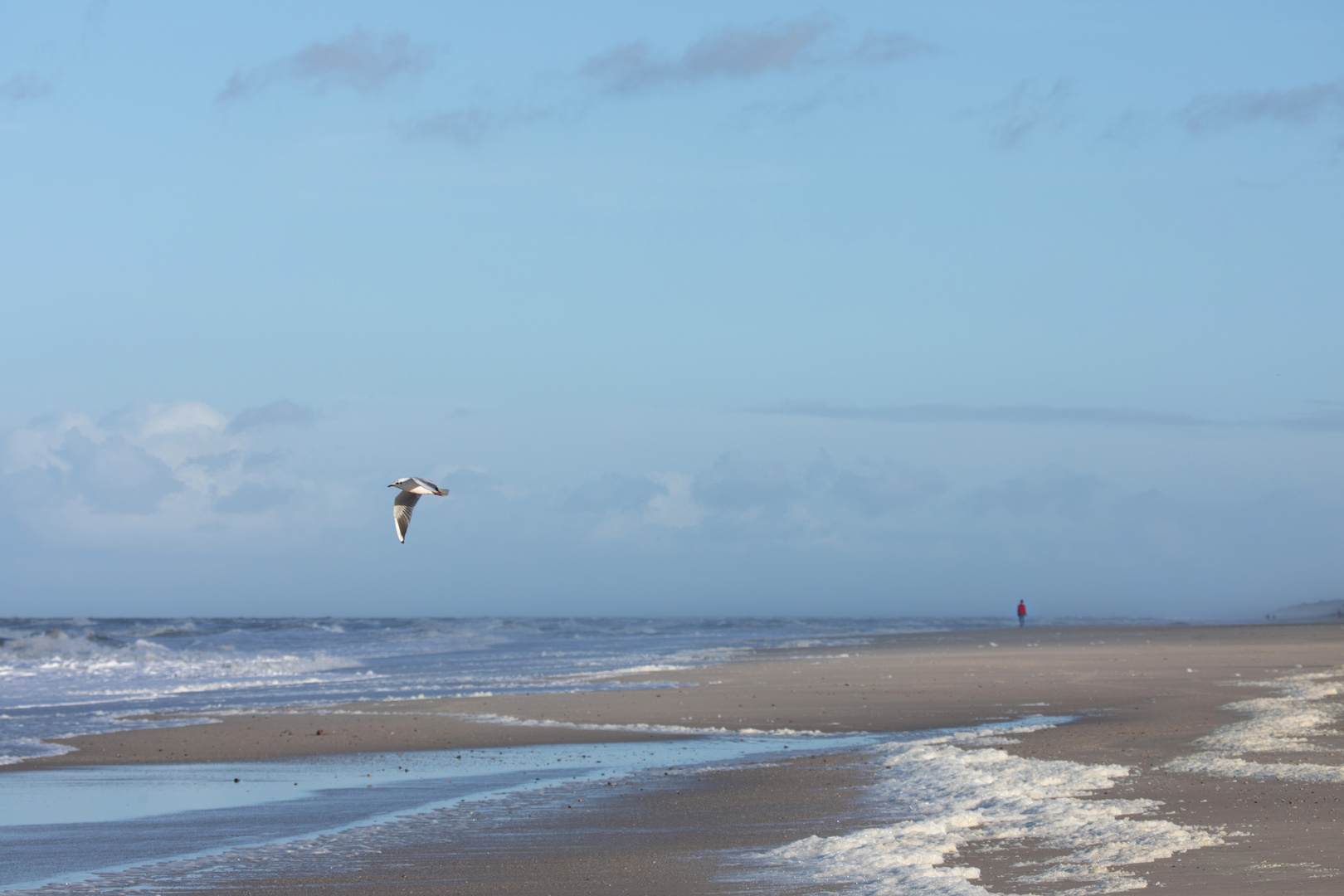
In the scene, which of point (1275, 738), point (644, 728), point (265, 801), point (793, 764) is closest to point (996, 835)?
point (793, 764)

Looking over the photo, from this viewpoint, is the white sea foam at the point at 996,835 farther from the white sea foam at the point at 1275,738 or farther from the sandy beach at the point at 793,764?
the white sea foam at the point at 1275,738

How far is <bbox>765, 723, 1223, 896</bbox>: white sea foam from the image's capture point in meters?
7.81

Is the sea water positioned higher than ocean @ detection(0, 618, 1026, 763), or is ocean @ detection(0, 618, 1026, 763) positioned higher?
the sea water

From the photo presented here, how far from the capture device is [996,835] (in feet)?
29.7

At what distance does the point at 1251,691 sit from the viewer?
19234mm

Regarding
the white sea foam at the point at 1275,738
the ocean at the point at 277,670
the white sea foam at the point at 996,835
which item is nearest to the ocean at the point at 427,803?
the white sea foam at the point at 996,835

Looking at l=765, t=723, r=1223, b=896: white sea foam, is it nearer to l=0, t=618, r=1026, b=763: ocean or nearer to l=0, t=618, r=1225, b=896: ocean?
l=0, t=618, r=1225, b=896: ocean

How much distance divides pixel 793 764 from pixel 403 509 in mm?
5153

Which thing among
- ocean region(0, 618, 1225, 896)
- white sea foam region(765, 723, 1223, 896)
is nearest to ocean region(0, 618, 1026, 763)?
ocean region(0, 618, 1225, 896)

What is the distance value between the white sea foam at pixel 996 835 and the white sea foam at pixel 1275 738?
3.24 ft

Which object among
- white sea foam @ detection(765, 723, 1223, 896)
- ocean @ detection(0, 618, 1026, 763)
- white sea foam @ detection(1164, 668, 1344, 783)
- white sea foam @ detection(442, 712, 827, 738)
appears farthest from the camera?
ocean @ detection(0, 618, 1026, 763)

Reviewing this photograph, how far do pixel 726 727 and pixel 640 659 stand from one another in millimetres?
18572

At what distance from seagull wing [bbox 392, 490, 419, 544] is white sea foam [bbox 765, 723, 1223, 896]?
16.8 ft

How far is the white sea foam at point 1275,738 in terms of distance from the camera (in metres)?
11.1
